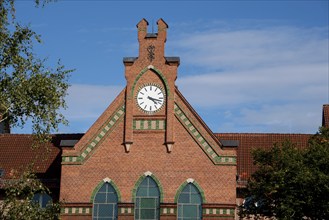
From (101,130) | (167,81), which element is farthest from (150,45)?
(101,130)

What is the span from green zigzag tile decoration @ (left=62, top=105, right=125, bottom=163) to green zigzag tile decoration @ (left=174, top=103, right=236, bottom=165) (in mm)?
3411

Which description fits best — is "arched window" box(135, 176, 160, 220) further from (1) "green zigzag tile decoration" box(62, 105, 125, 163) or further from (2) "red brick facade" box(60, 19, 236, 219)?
(1) "green zigzag tile decoration" box(62, 105, 125, 163)

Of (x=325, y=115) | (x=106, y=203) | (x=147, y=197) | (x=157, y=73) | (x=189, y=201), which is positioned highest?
(x=325, y=115)

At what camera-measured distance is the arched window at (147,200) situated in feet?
130

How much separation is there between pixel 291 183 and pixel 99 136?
11.8 metres

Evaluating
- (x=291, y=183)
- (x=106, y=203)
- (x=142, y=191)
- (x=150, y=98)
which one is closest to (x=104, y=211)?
(x=106, y=203)

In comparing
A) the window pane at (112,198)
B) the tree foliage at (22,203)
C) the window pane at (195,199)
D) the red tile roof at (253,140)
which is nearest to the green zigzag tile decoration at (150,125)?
the window pane at (112,198)

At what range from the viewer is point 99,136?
40.4 m

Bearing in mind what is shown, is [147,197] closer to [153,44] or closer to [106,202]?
[106,202]

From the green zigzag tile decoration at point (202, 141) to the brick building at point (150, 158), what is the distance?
6 centimetres

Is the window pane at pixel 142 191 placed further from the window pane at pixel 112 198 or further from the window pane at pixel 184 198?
the window pane at pixel 184 198

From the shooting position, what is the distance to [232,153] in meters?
39.4

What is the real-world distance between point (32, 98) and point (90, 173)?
10.5m

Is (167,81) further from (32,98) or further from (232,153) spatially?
(32,98)
